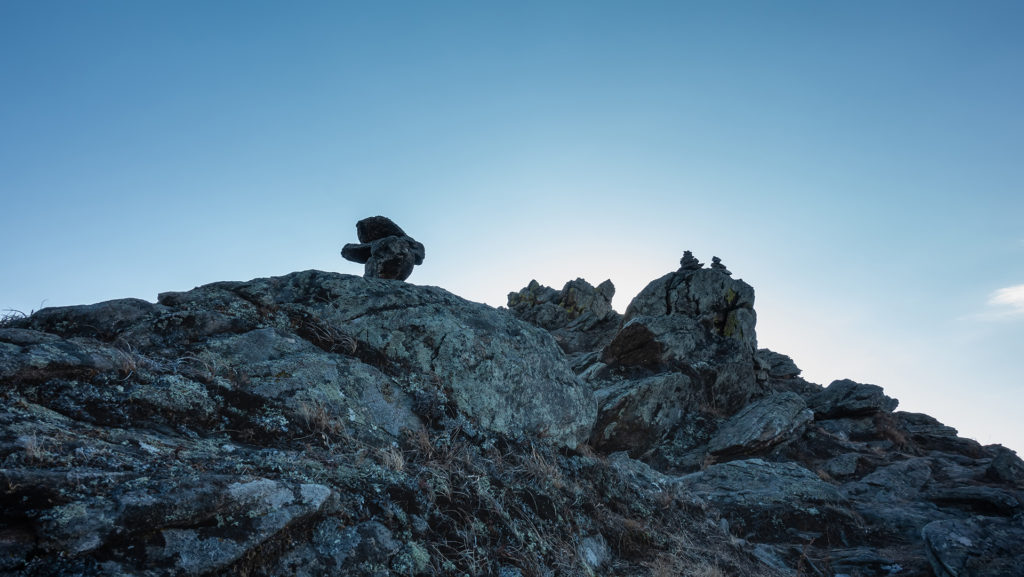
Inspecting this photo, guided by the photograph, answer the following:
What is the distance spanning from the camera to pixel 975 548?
28.6ft

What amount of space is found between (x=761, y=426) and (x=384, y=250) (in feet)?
55.8

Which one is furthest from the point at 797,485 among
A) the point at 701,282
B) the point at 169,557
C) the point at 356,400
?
the point at 701,282

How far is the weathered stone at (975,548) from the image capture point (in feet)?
27.0

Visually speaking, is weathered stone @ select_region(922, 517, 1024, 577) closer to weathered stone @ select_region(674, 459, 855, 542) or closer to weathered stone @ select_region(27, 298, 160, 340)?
weathered stone @ select_region(674, 459, 855, 542)

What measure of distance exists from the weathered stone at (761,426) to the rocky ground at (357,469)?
369 centimetres

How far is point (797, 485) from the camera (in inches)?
538

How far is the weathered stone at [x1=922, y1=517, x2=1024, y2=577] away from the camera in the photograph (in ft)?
27.0

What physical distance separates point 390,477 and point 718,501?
1103 centimetres

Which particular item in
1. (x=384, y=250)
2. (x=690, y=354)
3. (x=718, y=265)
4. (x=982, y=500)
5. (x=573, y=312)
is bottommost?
(x=982, y=500)

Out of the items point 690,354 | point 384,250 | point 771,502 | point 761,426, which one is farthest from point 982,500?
point 384,250

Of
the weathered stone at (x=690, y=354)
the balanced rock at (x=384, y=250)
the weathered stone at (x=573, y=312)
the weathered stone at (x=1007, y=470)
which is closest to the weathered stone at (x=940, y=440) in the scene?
the weathered stone at (x=1007, y=470)

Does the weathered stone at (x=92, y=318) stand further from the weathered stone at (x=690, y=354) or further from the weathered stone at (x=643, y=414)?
the weathered stone at (x=690, y=354)

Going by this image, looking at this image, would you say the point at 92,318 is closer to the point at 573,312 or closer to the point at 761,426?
the point at 761,426

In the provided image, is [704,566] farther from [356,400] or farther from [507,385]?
[356,400]
